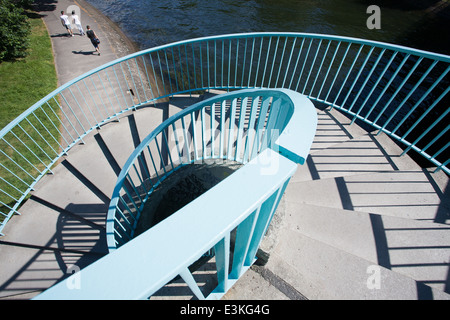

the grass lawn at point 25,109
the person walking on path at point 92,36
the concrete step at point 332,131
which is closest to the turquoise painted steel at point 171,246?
the concrete step at point 332,131

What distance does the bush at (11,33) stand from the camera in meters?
7.85

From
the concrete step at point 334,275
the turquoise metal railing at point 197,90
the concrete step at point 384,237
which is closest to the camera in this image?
the concrete step at point 334,275

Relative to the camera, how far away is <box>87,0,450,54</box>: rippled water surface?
12.1 metres

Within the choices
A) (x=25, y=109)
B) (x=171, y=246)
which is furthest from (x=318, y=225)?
(x=25, y=109)

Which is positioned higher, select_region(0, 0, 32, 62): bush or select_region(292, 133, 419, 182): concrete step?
select_region(0, 0, 32, 62): bush

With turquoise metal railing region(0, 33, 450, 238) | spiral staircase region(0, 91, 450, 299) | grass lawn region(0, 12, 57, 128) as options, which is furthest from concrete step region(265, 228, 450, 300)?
grass lawn region(0, 12, 57, 128)

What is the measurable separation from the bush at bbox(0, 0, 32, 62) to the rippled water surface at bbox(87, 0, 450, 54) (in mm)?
4746

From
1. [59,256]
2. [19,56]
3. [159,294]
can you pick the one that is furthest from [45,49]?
[159,294]

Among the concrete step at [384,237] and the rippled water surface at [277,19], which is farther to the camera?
the rippled water surface at [277,19]

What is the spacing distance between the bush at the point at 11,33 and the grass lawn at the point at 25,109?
0.34 meters

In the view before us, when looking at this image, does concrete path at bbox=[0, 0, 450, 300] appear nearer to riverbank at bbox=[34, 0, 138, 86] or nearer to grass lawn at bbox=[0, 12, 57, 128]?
grass lawn at bbox=[0, 12, 57, 128]

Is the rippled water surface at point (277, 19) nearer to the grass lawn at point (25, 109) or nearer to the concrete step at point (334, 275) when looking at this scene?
Answer: the grass lawn at point (25, 109)

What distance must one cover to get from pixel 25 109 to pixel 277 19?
14209 millimetres

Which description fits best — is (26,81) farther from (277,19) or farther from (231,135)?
(277,19)
